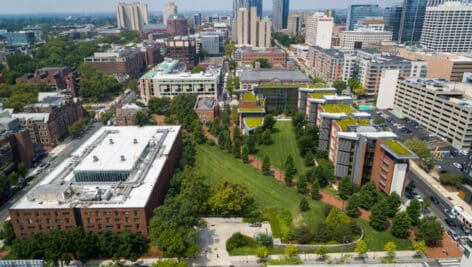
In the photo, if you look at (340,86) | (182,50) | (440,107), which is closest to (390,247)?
(440,107)

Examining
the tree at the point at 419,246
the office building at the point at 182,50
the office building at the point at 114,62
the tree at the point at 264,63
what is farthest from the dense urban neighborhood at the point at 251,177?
the office building at the point at 182,50

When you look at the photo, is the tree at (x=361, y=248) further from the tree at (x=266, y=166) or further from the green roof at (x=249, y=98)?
the green roof at (x=249, y=98)

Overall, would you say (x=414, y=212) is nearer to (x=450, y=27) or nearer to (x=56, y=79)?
(x=56, y=79)

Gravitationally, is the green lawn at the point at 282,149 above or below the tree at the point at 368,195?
below

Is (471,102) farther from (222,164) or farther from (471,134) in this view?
(222,164)

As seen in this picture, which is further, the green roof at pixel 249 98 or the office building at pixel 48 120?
the green roof at pixel 249 98

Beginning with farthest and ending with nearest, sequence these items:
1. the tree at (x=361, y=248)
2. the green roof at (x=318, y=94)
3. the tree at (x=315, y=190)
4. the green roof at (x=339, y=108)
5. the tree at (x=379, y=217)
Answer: the green roof at (x=318, y=94) → the green roof at (x=339, y=108) → the tree at (x=315, y=190) → the tree at (x=379, y=217) → the tree at (x=361, y=248)

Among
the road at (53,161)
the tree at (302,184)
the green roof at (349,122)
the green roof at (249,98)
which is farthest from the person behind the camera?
the green roof at (249,98)
